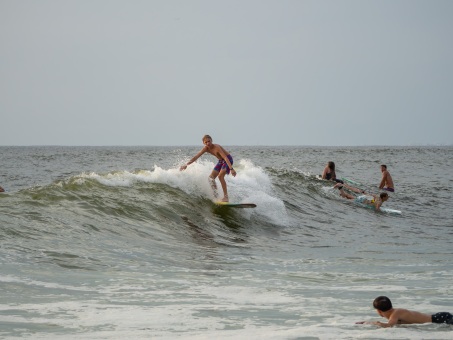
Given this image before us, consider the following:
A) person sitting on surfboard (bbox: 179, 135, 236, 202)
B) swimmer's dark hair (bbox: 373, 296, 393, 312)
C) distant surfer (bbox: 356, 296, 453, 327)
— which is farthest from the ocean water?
person sitting on surfboard (bbox: 179, 135, 236, 202)

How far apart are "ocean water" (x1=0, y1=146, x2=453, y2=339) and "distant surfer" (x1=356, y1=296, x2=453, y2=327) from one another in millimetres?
107

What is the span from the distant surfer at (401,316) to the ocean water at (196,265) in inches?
4.2

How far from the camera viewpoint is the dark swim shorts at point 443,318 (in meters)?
6.73

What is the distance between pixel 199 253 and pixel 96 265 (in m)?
2.60

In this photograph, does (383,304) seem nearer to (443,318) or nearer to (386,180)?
(443,318)

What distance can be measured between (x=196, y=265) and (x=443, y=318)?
4554 millimetres

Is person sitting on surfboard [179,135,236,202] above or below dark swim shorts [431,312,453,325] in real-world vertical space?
above

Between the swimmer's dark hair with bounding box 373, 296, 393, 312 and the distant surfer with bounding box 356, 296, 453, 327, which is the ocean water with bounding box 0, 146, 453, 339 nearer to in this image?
the distant surfer with bounding box 356, 296, 453, 327

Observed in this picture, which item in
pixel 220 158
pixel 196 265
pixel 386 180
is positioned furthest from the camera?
pixel 386 180

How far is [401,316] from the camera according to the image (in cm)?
682

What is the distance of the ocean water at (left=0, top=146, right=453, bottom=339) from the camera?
6754 mm

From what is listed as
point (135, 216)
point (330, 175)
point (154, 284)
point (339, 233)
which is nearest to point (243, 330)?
point (154, 284)

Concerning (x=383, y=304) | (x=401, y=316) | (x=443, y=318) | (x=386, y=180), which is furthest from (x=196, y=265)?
(x=386, y=180)

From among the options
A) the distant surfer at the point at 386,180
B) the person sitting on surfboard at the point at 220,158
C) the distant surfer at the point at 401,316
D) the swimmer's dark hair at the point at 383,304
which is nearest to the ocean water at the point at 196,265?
the distant surfer at the point at 401,316
